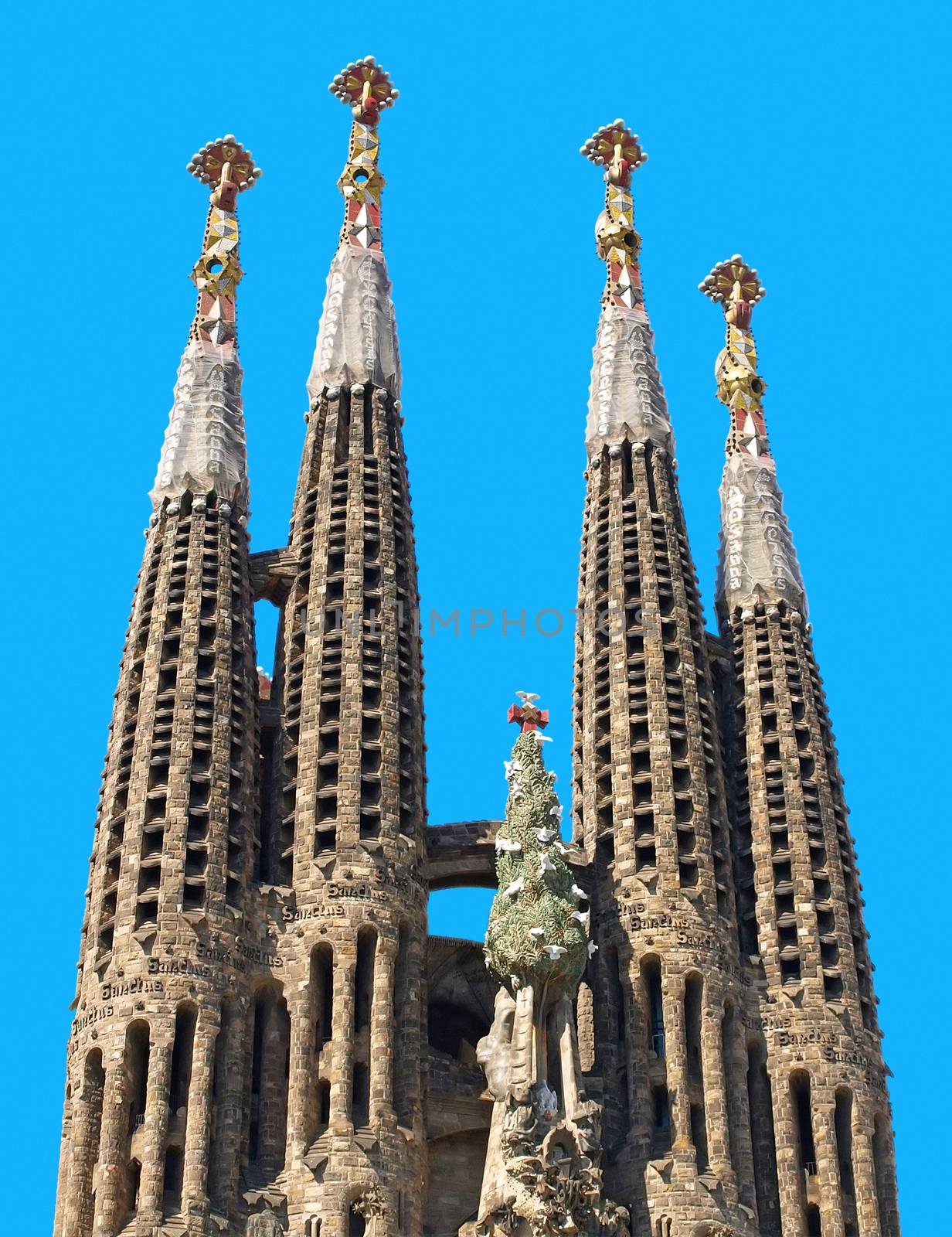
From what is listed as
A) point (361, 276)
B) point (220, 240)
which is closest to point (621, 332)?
point (361, 276)

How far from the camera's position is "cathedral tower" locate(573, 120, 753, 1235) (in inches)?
2233

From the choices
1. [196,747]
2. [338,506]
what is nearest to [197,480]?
[338,506]

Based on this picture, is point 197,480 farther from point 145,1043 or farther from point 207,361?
point 145,1043

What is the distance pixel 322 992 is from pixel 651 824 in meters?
8.77

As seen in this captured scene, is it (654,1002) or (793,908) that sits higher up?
(793,908)

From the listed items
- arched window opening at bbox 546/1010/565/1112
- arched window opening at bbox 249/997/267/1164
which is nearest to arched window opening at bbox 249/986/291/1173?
arched window opening at bbox 249/997/267/1164

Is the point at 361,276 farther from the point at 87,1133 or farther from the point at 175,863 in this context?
the point at 87,1133

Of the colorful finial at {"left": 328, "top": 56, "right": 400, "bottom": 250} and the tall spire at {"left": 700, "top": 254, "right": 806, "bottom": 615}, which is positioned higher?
the colorful finial at {"left": 328, "top": 56, "right": 400, "bottom": 250}

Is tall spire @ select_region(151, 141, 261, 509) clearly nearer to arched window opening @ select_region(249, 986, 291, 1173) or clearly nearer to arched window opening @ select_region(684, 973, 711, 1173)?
arched window opening @ select_region(249, 986, 291, 1173)

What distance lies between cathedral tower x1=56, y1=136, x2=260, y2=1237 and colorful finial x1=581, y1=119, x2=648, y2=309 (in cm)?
1099

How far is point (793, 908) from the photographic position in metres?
60.8

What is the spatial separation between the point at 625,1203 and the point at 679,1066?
10.0ft

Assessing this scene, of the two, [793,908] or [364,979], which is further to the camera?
[793,908]

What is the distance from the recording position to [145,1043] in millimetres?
53750
